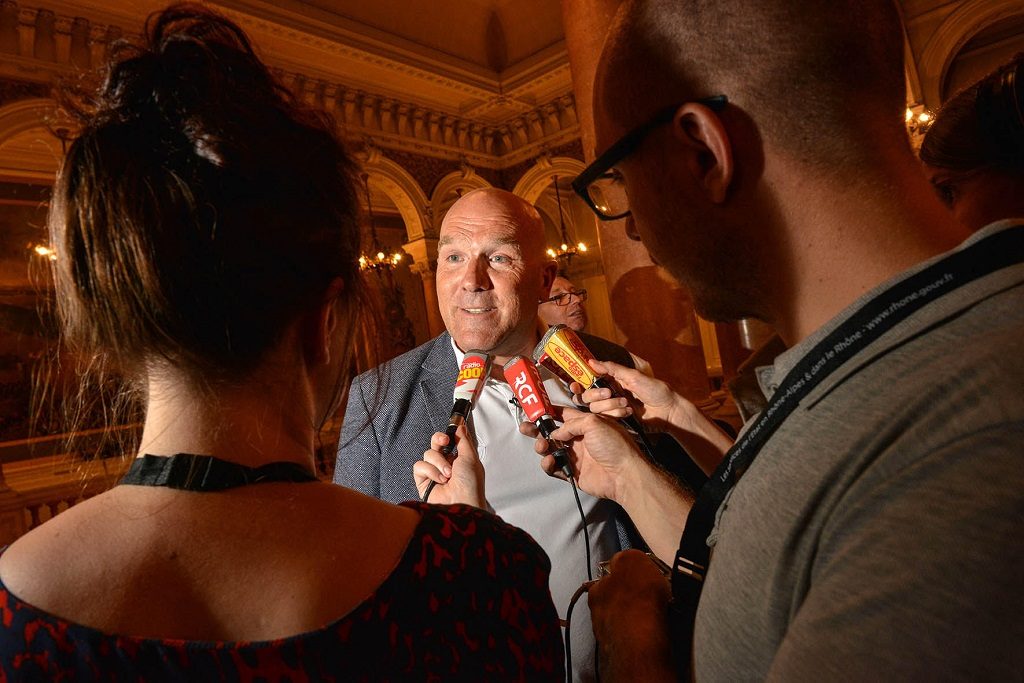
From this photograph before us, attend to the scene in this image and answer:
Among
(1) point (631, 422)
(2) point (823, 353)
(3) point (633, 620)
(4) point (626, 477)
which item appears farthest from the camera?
(1) point (631, 422)

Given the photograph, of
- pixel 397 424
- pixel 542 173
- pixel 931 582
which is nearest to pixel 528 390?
pixel 397 424

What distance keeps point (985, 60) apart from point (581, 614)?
13.1 meters

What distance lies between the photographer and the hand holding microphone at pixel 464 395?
60.7 inches

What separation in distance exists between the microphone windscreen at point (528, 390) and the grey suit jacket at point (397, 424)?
1.33ft

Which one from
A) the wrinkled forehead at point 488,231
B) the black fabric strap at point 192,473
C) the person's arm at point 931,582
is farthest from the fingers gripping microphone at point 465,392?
the person's arm at point 931,582

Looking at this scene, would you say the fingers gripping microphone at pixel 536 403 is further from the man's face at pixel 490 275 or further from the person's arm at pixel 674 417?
the man's face at pixel 490 275

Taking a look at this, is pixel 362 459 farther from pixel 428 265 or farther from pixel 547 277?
pixel 428 265

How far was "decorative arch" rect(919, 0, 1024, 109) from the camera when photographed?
25.5ft

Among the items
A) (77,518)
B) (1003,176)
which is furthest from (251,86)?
(1003,176)

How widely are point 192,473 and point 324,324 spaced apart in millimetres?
260

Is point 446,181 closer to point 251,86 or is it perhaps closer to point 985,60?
point 985,60

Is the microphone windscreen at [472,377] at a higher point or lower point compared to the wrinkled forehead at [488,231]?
lower

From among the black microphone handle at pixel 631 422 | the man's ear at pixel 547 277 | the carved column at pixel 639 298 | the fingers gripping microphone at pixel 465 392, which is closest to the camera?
the fingers gripping microphone at pixel 465 392

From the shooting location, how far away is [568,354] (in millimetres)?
1698
